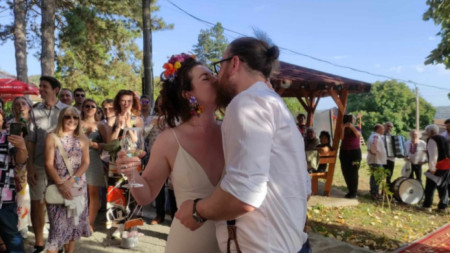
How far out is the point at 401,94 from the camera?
5044 centimetres

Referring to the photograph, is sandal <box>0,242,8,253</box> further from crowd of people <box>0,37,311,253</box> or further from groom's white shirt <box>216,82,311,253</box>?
groom's white shirt <box>216,82,311,253</box>

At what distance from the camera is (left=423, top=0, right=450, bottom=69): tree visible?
24.4 feet

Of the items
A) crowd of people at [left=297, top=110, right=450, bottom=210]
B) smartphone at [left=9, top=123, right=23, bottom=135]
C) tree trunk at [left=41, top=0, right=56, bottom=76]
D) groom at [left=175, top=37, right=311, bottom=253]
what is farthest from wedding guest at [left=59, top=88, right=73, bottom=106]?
tree trunk at [left=41, top=0, right=56, bottom=76]

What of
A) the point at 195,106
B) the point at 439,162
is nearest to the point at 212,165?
the point at 195,106

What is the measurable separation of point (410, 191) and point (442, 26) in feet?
13.9

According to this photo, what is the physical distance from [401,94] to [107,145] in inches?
2105

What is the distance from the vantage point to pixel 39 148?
4.54 m

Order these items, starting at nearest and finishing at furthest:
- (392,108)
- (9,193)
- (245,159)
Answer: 1. (245,159)
2. (9,193)
3. (392,108)

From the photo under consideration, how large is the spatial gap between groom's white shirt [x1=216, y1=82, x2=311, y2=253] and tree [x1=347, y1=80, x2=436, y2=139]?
160ft

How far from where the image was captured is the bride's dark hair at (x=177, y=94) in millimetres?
1983

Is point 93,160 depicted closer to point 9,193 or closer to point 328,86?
point 9,193

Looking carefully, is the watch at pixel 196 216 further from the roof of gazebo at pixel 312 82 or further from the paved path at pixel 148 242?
the roof of gazebo at pixel 312 82

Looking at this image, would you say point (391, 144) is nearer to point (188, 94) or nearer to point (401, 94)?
Answer: point (188, 94)

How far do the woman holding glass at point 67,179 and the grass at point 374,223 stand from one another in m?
4.15
